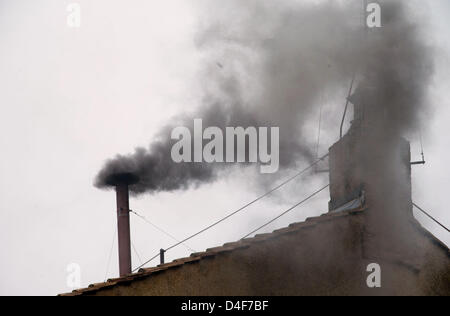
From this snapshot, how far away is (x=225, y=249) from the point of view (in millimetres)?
8055

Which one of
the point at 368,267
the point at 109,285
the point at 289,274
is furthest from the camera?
the point at 368,267

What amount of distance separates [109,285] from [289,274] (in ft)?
9.55

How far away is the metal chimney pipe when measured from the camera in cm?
1354

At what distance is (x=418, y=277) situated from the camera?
9023 millimetres

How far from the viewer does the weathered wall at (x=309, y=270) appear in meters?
7.83

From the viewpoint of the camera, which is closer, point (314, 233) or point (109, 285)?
point (109, 285)
